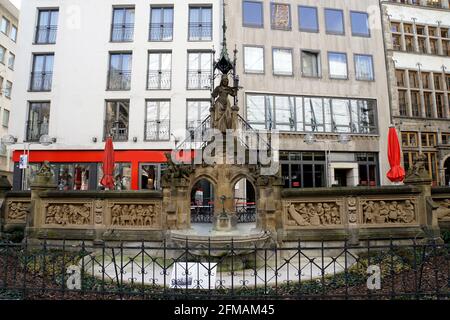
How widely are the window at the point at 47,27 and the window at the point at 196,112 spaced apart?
39.4ft

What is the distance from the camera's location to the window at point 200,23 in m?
23.8

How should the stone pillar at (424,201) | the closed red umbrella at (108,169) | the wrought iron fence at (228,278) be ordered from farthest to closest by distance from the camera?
the closed red umbrella at (108,169) → the stone pillar at (424,201) → the wrought iron fence at (228,278)

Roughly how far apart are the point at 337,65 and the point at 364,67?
2.43 m

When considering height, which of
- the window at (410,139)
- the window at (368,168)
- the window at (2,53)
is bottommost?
the window at (368,168)

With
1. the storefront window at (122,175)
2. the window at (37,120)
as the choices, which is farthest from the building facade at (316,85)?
the window at (37,120)

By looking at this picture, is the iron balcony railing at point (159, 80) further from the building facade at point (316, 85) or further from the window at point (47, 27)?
the window at point (47, 27)

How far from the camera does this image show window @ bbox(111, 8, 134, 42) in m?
24.0

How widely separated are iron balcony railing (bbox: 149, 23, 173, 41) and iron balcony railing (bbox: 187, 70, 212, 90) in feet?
11.1

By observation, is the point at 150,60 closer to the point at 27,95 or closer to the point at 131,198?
the point at 27,95

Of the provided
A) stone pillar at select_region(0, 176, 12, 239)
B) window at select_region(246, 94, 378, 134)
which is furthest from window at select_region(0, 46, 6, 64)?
stone pillar at select_region(0, 176, 12, 239)

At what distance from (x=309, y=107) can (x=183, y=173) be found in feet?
57.7

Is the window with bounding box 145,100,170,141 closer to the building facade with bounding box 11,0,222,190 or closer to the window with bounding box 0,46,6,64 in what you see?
the building facade with bounding box 11,0,222,190

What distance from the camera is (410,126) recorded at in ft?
85.2

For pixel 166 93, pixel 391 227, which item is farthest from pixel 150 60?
pixel 391 227
